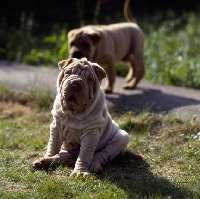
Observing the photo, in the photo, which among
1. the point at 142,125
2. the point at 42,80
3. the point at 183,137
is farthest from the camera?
the point at 42,80

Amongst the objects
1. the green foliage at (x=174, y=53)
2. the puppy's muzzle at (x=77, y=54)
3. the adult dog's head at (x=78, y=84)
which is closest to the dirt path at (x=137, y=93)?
the green foliage at (x=174, y=53)

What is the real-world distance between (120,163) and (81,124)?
598mm

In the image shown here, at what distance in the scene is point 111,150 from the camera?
15.9 ft

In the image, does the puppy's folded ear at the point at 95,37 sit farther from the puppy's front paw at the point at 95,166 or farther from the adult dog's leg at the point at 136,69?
the puppy's front paw at the point at 95,166

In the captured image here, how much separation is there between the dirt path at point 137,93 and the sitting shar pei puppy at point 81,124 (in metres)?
1.65

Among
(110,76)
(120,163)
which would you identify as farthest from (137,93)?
(120,163)

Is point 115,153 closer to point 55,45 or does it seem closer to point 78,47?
point 78,47

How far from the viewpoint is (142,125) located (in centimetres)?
604

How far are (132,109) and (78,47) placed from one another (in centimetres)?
106

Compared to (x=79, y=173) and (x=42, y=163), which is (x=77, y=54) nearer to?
(x=42, y=163)

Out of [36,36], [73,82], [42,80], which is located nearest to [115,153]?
[73,82]

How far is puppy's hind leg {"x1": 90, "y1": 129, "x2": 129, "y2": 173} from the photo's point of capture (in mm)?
4676

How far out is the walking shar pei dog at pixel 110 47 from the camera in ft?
22.9

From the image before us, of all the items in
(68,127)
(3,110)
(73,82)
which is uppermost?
(73,82)
